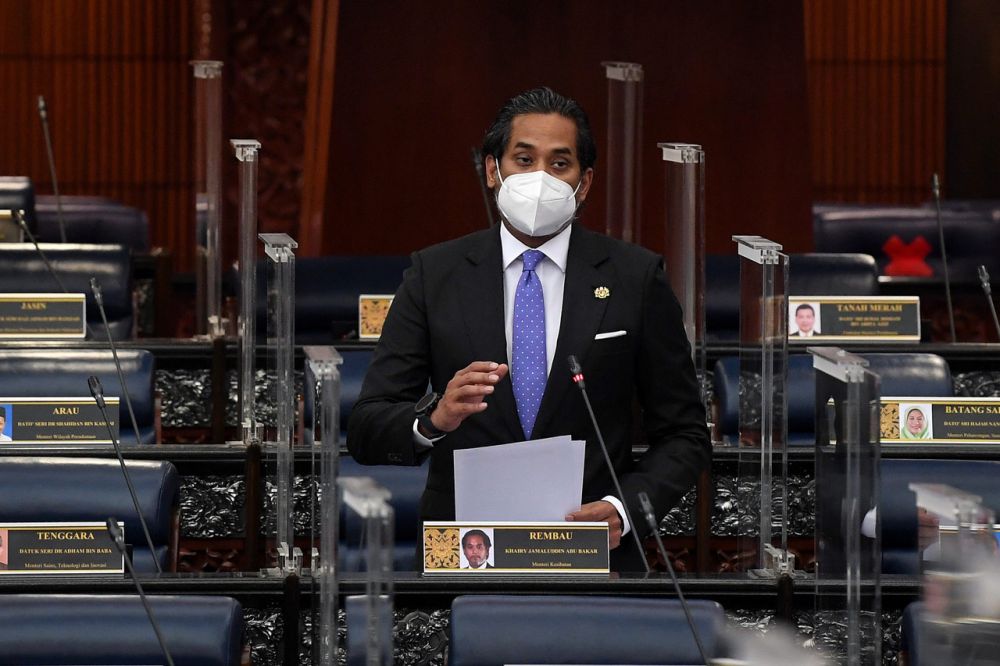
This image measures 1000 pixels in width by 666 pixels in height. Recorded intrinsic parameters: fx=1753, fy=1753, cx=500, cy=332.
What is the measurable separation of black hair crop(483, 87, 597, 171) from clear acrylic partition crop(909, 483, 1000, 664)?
1.11 meters

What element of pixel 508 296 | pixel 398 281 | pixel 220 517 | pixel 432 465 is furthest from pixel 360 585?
pixel 398 281

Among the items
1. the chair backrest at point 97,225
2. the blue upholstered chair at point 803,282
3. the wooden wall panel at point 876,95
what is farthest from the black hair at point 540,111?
the wooden wall panel at point 876,95

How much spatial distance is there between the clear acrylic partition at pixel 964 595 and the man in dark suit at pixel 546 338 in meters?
0.88

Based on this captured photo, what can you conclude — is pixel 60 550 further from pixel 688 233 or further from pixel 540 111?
pixel 688 233

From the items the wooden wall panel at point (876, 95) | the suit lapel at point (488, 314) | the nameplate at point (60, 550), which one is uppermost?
the wooden wall panel at point (876, 95)

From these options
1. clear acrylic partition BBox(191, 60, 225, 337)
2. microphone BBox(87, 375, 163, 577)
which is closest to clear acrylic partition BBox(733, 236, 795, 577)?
microphone BBox(87, 375, 163, 577)

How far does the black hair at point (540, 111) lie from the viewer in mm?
2852

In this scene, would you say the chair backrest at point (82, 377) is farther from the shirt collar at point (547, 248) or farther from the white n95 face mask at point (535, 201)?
the white n95 face mask at point (535, 201)

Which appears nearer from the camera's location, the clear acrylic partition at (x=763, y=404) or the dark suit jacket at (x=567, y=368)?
the dark suit jacket at (x=567, y=368)

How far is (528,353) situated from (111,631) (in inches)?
31.4

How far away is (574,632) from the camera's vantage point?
2492mm

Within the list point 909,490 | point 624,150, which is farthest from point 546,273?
point 624,150

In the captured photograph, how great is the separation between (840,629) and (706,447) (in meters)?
0.42

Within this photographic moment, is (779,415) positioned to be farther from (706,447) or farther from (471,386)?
(471,386)
